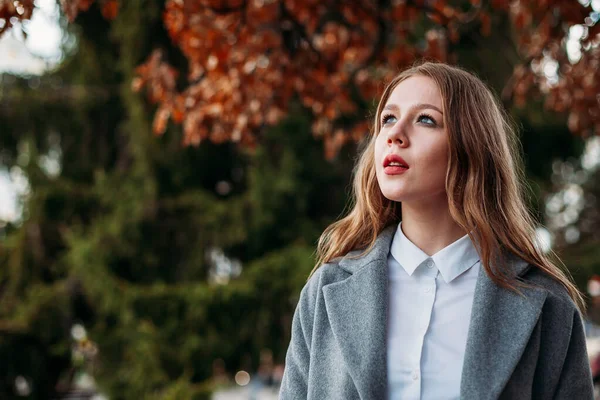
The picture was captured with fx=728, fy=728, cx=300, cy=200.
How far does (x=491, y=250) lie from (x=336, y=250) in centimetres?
49

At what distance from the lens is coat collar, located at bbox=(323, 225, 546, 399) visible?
5.76 ft

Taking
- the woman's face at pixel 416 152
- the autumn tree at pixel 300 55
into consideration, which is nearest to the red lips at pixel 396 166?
the woman's face at pixel 416 152

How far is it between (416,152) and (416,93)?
18 cm

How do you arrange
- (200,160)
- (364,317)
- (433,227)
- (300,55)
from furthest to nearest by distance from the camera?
(200,160) < (300,55) < (433,227) < (364,317)

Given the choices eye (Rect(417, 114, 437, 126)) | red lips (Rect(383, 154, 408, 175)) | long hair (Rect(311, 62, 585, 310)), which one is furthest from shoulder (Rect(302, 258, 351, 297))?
eye (Rect(417, 114, 437, 126))

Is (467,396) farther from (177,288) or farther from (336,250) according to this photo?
(177,288)

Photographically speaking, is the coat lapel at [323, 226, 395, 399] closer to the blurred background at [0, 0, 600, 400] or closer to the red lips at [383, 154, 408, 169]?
the red lips at [383, 154, 408, 169]

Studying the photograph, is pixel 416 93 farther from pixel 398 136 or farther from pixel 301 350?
pixel 301 350

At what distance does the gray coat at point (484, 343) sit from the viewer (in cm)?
178

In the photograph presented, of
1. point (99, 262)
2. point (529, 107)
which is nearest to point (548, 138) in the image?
point (529, 107)

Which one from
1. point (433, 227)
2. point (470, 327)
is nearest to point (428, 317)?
point (470, 327)

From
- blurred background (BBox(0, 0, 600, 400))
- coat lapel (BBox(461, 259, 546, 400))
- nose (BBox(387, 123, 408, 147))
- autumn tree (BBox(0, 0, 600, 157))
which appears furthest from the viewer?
blurred background (BBox(0, 0, 600, 400))

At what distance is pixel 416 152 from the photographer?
1.94 metres

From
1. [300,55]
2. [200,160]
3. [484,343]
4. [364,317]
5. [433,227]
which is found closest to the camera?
[484,343]
